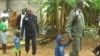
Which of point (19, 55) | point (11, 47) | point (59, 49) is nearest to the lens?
point (59, 49)

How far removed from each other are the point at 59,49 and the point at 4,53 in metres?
4.64

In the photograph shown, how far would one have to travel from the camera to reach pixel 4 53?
13.2 meters

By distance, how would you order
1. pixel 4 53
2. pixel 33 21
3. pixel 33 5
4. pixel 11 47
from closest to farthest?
1. pixel 33 21
2. pixel 4 53
3. pixel 11 47
4. pixel 33 5

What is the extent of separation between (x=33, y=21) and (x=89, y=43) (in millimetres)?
4932

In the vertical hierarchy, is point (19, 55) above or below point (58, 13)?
below

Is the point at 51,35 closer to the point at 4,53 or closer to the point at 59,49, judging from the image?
the point at 4,53

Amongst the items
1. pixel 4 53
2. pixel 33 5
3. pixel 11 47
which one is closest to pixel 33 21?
pixel 4 53

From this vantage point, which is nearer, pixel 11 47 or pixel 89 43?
pixel 11 47

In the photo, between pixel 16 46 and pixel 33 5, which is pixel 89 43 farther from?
pixel 33 5

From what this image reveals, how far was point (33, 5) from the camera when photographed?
2194 centimetres

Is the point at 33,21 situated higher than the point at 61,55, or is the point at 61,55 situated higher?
the point at 33,21

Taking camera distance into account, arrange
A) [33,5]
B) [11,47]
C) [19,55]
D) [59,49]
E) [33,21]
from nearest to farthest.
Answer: [59,49] → [33,21] → [19,55] → [11,47] → [33,5]

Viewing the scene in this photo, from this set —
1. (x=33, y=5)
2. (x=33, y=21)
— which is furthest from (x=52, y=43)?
(x=33, y=5)

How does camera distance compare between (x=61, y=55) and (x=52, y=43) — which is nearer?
(x=61, y=55)
